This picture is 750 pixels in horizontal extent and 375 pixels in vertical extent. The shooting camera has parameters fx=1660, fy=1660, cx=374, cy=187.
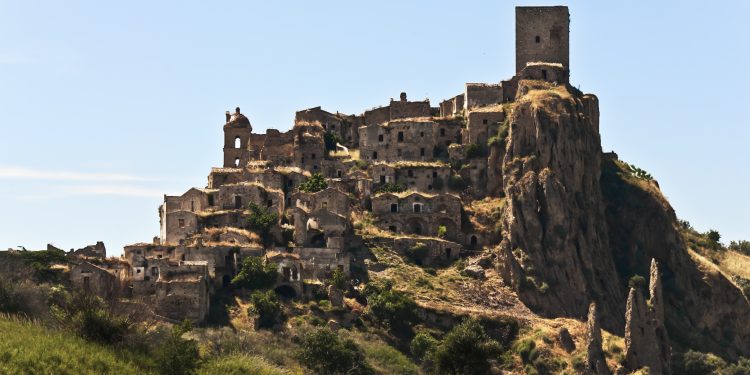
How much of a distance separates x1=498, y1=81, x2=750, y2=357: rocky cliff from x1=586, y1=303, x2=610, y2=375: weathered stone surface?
21.1 feet

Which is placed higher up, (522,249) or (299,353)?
(522,249)

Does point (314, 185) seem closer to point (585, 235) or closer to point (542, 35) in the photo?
point (585, 235)

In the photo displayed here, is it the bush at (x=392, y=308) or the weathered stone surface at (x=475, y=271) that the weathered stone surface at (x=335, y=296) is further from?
the weathered stone surface at (x=475, y=271)

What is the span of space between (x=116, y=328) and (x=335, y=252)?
129 ft

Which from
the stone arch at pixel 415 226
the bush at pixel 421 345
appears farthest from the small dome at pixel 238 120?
the bush at pixel 421 345

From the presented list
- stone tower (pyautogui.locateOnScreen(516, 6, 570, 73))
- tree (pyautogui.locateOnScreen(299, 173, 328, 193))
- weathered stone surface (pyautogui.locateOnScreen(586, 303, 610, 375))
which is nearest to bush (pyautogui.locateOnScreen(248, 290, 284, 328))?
tree (pyautogui.locateOnScreen(299, 173, 328, 193))

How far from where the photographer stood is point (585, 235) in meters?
122

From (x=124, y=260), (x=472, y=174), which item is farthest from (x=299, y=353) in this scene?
(x=472, y=174)

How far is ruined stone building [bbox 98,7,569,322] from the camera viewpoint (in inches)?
4478

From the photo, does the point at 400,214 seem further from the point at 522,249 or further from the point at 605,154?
the point at 605,154

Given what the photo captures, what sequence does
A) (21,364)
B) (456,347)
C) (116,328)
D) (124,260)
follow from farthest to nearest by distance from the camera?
(124,260) < (456,347) < (116,328) < (21,364)

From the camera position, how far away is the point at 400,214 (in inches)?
4852

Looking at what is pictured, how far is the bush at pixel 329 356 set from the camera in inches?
3910

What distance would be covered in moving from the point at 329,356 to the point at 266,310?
396 inches
